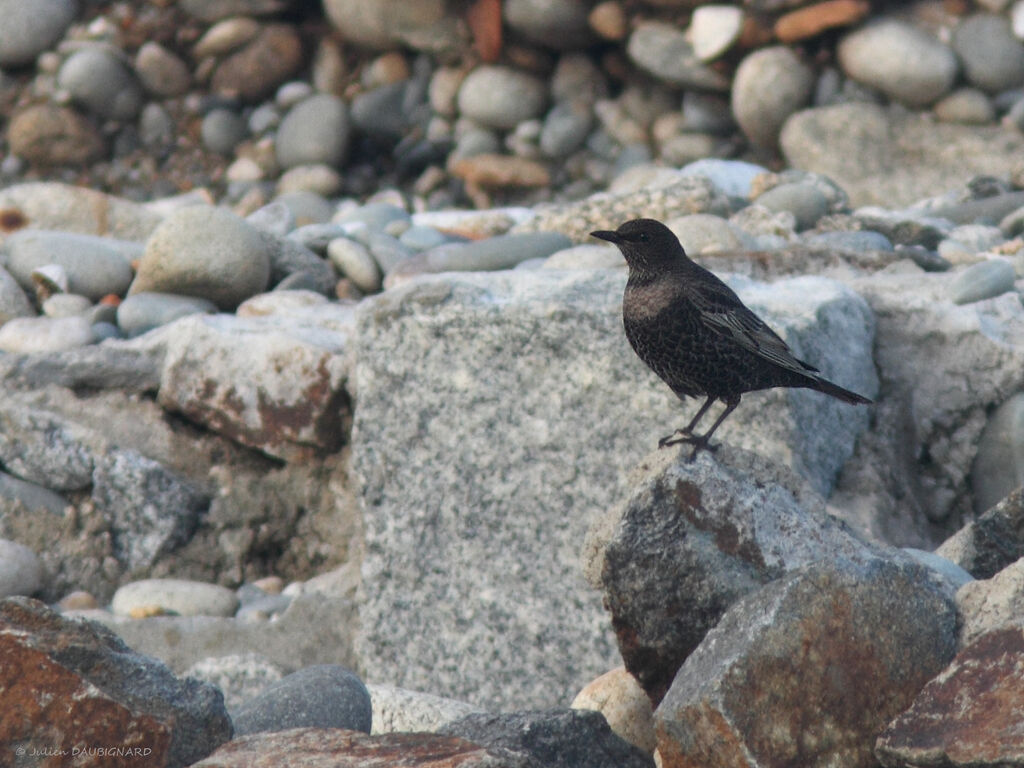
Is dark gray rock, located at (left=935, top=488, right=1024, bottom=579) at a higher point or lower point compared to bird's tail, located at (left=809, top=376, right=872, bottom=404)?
lower

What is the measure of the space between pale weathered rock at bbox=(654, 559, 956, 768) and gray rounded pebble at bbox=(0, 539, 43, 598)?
12.5 ft

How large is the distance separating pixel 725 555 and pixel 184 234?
448 centimetres

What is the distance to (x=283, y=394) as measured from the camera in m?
6.21

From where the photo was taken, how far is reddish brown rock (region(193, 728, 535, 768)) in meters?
2.85

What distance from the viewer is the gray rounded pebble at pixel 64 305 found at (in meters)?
7.36

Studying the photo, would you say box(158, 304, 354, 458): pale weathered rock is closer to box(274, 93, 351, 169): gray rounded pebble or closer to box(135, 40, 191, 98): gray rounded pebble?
box(274, 93, 351, 169): gray rounded pebble

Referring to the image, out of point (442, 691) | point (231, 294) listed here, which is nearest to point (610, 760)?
point (442, 691)

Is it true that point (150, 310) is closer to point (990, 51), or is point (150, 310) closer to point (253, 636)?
point (253, 636)

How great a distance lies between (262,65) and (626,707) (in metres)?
10.7

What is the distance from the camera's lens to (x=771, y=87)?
37.3ft

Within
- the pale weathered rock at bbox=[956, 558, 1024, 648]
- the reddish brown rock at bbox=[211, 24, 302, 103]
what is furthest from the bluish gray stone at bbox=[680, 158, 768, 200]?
the pale weathered rock at bbox=[956, 558, 1024, 648]

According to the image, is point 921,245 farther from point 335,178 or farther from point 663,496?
point 335,178

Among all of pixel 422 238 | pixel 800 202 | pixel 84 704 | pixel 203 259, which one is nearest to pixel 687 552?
pixel 84 704

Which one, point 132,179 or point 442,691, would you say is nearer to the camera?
point 442,691
